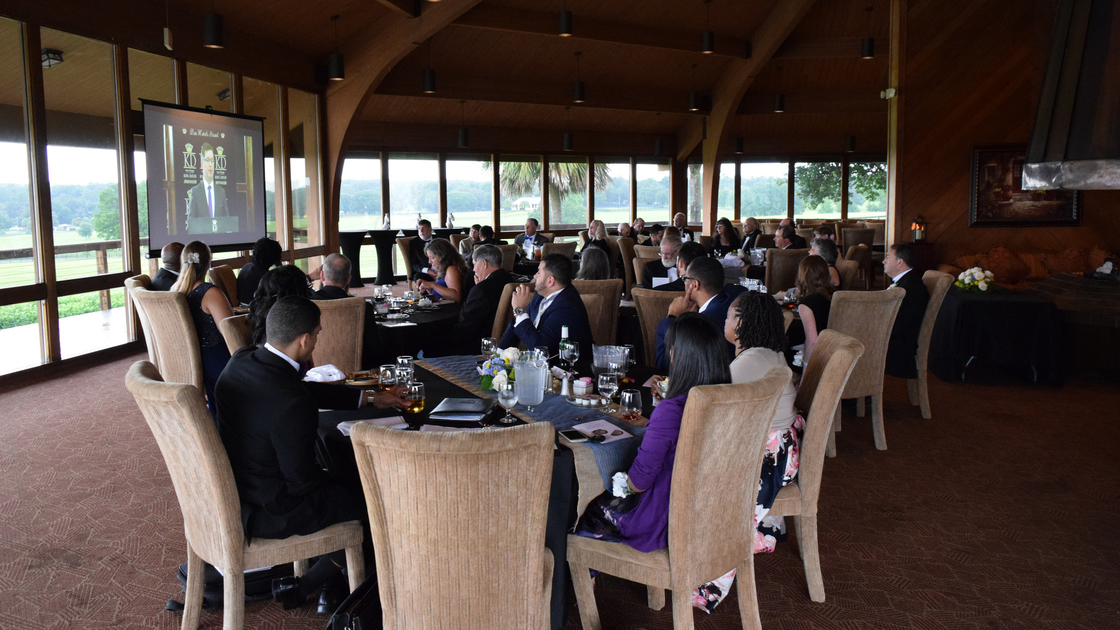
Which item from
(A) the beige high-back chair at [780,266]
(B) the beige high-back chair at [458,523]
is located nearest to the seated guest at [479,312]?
(B) the beige high-back chair at [458,523]

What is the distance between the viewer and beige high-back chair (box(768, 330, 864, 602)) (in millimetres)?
2865

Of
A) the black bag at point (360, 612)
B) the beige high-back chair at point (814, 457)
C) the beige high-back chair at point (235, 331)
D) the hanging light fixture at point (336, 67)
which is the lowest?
the black bag at point (360, 612)

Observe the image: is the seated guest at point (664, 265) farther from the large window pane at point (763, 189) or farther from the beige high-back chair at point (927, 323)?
the large window pane at point (763, 189)

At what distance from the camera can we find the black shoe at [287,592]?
2.95 m

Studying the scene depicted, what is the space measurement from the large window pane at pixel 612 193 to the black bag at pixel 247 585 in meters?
14.9

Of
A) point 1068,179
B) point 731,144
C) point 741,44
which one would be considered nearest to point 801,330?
point 1068,179

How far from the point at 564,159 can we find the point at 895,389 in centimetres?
1170

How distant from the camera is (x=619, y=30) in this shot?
12641 millimetres

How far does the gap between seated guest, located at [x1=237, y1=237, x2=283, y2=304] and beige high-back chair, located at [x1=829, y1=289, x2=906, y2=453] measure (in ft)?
12.3

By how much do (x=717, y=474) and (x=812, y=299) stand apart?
297cm

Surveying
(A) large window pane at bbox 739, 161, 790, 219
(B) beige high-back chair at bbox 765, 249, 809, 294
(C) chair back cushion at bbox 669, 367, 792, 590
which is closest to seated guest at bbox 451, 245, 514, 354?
(C) chair back cushion at bbox 669, 367, 792, 590

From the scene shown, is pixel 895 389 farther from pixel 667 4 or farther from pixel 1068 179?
pixel 667 4

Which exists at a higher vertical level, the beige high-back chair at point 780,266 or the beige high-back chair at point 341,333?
the beige high-back chair at point 780,266

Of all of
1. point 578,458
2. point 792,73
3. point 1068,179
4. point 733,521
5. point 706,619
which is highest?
point 792,73
